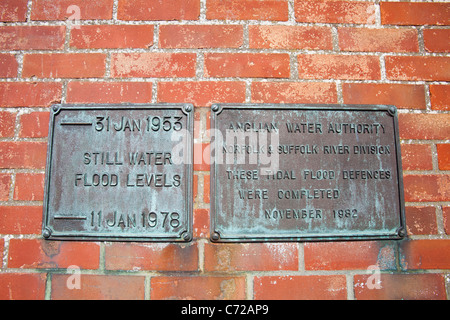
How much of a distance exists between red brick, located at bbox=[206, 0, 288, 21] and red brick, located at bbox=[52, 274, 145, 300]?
1034mm

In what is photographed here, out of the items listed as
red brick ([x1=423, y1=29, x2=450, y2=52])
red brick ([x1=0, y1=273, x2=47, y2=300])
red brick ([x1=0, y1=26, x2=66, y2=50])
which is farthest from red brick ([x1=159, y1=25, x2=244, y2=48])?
red brick ([x1=0, y1=273, x2=47, y2=300])

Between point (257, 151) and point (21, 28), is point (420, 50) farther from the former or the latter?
point (21, 28)

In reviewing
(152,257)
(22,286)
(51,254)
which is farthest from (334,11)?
(22,286)

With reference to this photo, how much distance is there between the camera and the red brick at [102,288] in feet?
3.58

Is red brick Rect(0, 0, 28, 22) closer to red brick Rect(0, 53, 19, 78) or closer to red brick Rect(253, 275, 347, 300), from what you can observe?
red brick Rect(0, 53, 19, 78)

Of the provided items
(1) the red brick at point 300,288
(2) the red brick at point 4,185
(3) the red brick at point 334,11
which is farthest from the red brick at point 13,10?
(1) the red brick at point 300,288

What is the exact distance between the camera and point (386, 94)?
1.21 metres

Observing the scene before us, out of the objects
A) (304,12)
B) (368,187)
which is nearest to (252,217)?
(368,187)

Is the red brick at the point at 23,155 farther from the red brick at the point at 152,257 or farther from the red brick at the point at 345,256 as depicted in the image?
the red brick at the point at 345,256

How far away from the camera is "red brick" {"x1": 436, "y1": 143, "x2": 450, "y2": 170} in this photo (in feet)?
3.86

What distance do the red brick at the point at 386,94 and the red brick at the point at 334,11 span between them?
0.88 feet

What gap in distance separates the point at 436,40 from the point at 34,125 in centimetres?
160

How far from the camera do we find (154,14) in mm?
1217

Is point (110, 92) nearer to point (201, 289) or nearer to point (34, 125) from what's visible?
point (34, 125)
